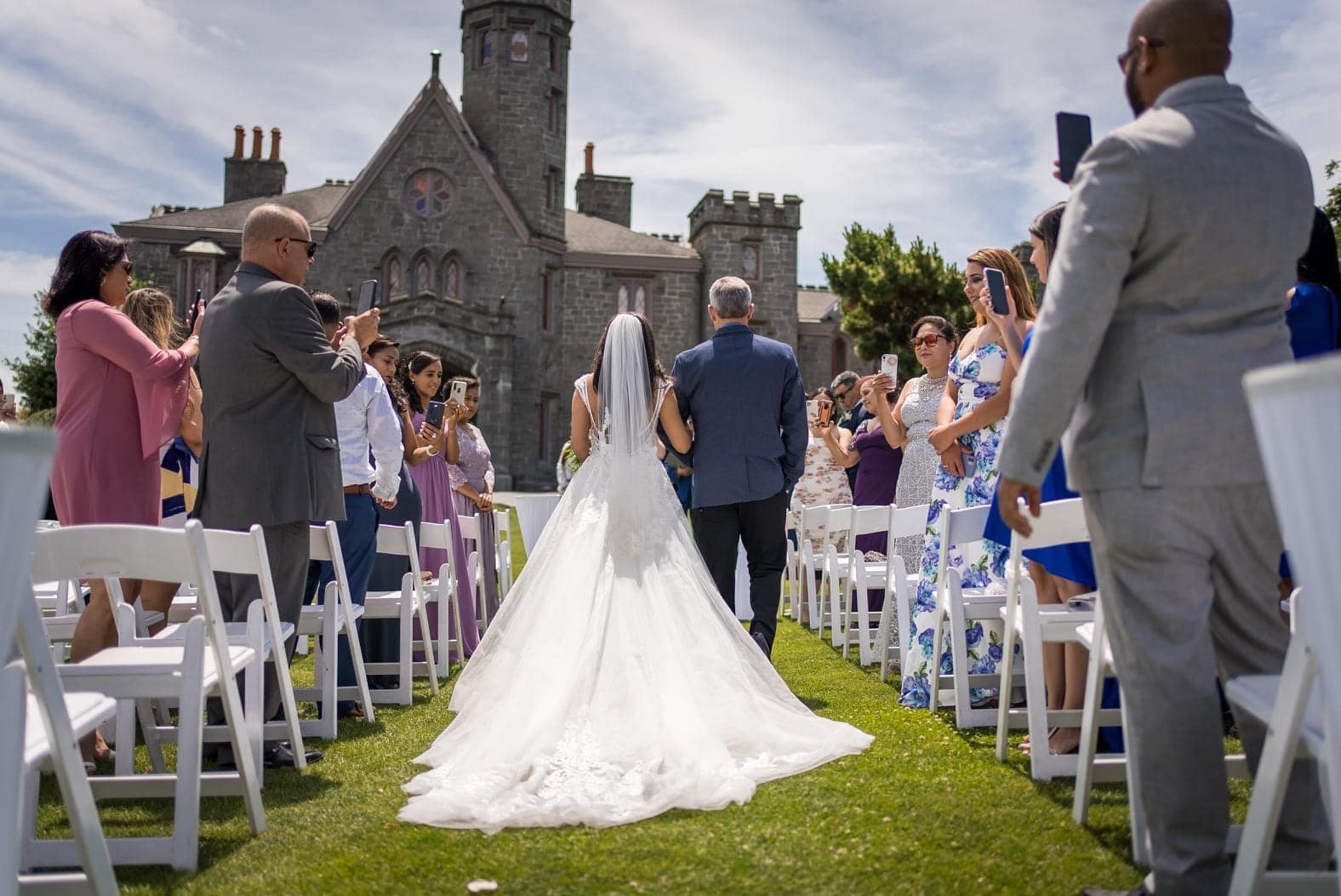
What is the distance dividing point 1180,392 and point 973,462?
138 inches

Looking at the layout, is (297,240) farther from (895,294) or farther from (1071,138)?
(895,294)

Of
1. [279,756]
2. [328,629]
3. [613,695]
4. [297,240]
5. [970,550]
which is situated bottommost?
[279,756]

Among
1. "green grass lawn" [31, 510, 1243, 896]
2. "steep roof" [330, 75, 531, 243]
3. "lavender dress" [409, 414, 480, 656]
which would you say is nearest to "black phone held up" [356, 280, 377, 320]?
"green grass lawn" [31, 510, 1243, 896]

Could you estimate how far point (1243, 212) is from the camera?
281 cm

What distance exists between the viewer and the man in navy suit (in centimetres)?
706

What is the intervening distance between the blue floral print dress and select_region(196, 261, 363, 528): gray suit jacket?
3135mm

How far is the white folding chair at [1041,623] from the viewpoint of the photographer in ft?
14.1

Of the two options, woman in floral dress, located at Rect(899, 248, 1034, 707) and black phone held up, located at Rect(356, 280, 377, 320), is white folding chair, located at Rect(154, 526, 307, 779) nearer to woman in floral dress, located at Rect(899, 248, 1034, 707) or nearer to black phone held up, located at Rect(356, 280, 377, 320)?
black phone held up, located at Rect(356, 280, 377, 320)

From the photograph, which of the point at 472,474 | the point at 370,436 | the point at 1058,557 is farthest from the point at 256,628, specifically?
the point at 472,474

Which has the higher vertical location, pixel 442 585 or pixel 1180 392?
pixel 1180 392

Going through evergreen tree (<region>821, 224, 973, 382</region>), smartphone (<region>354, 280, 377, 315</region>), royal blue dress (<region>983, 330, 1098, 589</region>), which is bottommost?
royal blue dress (<region>983, 330, 1098, 589</region>)

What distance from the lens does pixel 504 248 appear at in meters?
38.6

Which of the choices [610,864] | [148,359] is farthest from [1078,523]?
[148,359]

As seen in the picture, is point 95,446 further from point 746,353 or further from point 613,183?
point 613,183
